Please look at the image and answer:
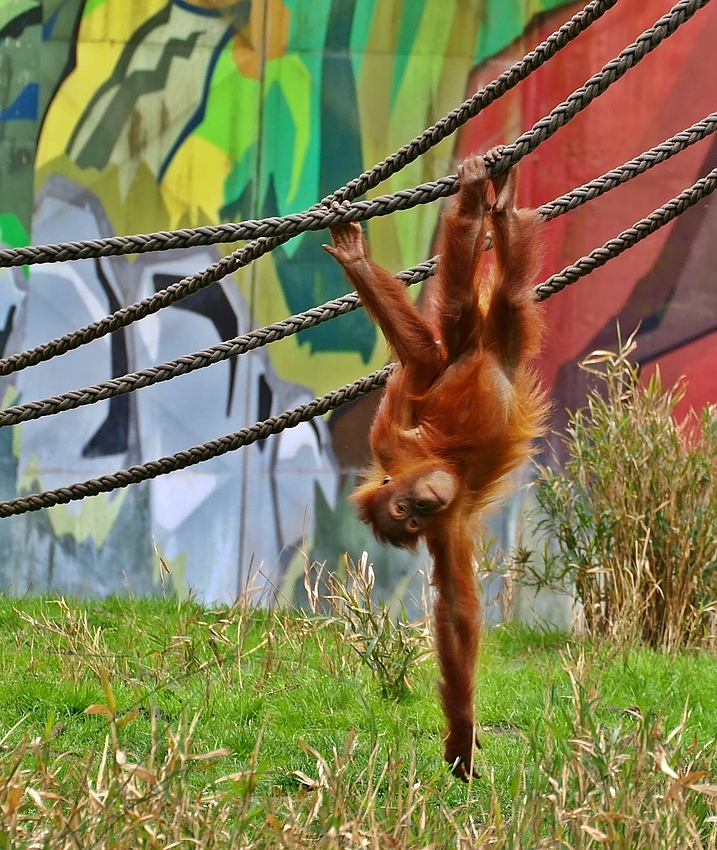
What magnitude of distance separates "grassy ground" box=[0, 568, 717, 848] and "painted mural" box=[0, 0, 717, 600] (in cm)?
140

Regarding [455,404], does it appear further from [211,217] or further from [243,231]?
[211,217]

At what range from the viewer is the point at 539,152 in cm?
627

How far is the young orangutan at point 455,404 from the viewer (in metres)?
2.74

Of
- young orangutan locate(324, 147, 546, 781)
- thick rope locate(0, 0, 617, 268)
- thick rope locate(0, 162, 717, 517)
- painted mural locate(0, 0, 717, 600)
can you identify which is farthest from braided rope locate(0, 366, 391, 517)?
painted mural locate(0, 0, 717, 600)

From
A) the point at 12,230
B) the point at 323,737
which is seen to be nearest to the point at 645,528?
the point at 323,737

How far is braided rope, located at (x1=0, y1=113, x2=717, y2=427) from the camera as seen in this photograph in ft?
8.94

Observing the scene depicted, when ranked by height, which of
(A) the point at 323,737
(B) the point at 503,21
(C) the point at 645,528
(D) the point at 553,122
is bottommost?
(A) the point at 323,737

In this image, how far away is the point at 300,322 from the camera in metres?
2.90

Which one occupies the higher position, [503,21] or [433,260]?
[503,21]

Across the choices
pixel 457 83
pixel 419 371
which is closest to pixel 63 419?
pixel 457 83

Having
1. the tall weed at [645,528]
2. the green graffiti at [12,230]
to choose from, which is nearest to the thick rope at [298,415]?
the tall weed at [645,528]

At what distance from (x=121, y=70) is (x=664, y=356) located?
11.0 feet

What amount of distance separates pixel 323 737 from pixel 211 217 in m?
3.82

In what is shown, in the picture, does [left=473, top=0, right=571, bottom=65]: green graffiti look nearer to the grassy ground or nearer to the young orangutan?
the grassy ground
